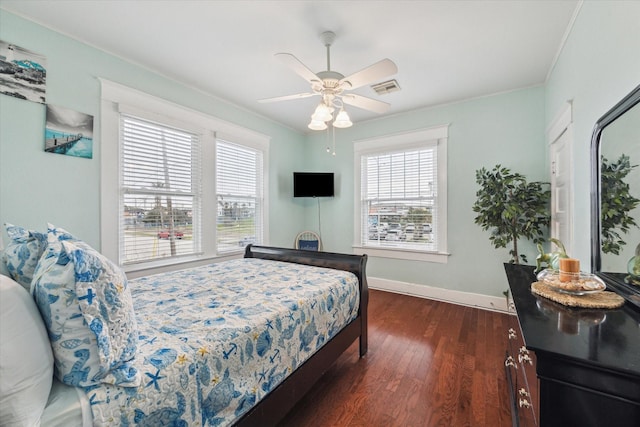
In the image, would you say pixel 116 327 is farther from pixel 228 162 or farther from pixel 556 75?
pixel 556 75

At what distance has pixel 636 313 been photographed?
100cm

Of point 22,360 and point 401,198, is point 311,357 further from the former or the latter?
point 401,198

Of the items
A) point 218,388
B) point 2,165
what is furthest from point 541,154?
point 2,165

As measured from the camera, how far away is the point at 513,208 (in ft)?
8.81

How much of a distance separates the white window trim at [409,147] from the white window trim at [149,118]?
1.82 metres

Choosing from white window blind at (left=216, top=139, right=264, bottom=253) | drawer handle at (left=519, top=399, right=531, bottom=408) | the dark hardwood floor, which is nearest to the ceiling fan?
white window blind at (left=216, top=139, right=264, bottom=253)

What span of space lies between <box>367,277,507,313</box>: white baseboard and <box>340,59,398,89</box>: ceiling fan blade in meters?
2.89

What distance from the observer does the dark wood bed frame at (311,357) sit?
1.29m

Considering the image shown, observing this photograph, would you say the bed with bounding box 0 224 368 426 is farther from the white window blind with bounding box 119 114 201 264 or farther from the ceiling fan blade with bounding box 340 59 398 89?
the ceiling fan blade with bounding box 340 59 398 89

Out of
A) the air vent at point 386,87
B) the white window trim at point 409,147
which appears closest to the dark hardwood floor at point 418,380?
the white window trim at point 409,147

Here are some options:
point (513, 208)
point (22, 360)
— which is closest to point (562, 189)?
point (513, 208)

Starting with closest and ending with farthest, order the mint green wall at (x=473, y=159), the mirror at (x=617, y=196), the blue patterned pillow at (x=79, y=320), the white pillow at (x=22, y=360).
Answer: the white pillow at (x=22, y=360) → the blue patterned pillow at (x=79, y=320) → the mirror at (x=617, y=196) → the mint green wall at (x=473, y=159)

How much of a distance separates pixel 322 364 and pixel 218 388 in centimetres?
84

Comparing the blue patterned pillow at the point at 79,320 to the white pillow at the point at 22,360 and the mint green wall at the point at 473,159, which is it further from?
the mint green wall at the point at 473,159
